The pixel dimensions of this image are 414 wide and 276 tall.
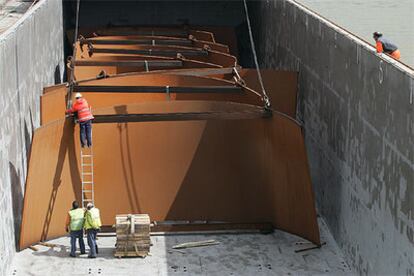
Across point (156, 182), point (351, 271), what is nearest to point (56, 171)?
point (156, 182)

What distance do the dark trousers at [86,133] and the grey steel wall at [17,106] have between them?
1.27 metres

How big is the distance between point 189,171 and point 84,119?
247 centimetres

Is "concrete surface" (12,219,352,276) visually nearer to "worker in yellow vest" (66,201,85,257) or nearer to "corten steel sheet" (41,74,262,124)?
"worker in yellow vest" (66,201,85,257)

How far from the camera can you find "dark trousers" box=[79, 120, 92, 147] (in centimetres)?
1466

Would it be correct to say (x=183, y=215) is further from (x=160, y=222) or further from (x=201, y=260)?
(x=201, y=260)

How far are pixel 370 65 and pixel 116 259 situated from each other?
5.63 meters

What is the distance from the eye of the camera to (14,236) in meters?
14.1

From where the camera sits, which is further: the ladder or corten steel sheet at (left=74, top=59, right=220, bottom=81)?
corten steel sheet at (left=74, top=59, right=220, bottom=81)

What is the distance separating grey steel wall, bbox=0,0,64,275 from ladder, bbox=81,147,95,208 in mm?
1234

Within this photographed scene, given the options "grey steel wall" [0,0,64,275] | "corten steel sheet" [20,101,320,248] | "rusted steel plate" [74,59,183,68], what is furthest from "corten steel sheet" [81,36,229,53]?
"corten steel sheet" [20,101,320,248]

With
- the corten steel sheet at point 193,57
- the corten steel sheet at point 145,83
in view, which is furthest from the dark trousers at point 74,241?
the corten steel sheet at point 193,57

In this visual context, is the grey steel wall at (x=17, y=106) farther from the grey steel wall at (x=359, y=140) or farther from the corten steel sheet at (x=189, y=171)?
the grey steel wall at (x=359, y=140)

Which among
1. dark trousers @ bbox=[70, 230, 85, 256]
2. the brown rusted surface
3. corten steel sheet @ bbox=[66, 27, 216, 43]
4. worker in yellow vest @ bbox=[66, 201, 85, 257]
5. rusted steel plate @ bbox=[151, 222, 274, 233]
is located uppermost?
corten steel sheet @ bbox=[66, 27, 216, 43]

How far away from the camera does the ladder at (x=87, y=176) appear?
1512cm
